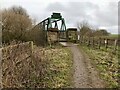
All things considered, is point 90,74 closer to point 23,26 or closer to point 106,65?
point 106,65

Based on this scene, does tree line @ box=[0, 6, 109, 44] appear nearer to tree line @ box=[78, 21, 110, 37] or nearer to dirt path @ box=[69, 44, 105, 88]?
tree line @ box=[78, 21, 110, 37]

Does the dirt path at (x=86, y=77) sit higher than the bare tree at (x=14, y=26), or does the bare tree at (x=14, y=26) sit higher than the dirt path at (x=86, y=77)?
the bare tree at (x=14, y=26)

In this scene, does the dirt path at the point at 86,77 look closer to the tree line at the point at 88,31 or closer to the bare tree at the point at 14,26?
the bare tree at the point at 14,26

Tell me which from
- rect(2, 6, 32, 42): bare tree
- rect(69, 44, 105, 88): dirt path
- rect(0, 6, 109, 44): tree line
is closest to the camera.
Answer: rect(69, 44, 105, 88): dirt path

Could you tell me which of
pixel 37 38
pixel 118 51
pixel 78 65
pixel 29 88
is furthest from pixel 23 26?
pixel 29 88

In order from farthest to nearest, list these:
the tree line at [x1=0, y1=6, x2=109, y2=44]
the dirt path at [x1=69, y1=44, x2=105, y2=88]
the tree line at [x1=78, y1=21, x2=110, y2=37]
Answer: the tree line at [x1=78, y1=21, x2=110, y2=37] < the tree line at [x1=0, y1=6, x2=109, y2=44] < the dirt path at [x1=69, y1=44, x2=105, y2=88]

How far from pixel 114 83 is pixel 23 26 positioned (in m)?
20.4

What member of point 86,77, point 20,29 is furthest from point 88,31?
point 86,77

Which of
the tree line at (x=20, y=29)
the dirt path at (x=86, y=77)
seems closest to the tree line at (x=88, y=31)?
the tree line at (x=20, y=29)

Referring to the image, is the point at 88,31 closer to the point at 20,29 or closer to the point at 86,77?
the point at 20,29

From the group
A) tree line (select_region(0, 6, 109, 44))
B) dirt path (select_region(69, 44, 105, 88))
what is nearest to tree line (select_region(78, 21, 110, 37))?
tree line (select_region(0, 6, 109, 44))

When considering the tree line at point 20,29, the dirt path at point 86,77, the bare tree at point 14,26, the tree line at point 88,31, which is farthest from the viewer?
the tree line at point 88,31

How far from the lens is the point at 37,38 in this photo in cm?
2820

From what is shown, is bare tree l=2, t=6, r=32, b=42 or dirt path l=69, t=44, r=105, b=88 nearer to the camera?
dirt path l=69, t=44, r=105, b=88
